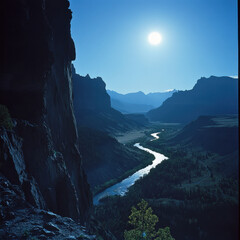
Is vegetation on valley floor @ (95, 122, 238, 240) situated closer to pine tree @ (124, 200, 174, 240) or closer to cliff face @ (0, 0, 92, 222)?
pine tree @ (124, 200, 174, 240)

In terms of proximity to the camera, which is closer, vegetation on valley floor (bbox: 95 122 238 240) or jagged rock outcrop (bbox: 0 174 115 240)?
jagged rock outcrop (bbox: 0 174 115 240)

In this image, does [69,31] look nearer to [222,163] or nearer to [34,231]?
[34,231]

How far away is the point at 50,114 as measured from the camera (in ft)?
103

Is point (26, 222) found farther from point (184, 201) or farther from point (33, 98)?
point (184, 201)

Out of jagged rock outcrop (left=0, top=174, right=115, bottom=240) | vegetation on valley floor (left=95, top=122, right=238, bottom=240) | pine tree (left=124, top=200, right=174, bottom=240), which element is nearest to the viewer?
jagged rock outcrop (left=0, top=174, right=115, bottom=240)

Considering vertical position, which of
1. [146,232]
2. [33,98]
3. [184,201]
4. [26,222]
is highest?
[33,98]

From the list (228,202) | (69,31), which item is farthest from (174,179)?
(69,31)

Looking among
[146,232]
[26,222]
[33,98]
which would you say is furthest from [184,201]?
[26,222]

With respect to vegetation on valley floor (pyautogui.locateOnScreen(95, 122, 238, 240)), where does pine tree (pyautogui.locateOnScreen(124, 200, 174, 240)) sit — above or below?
above

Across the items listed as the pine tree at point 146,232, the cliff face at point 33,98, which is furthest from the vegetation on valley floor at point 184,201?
the cliff face at point 33,98

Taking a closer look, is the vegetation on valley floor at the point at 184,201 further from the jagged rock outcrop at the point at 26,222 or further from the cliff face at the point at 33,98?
the cliff face at the point at 33,98

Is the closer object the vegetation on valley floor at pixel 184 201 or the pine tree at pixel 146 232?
the pine tree at pixel 146 232

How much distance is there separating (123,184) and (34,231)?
232 feet

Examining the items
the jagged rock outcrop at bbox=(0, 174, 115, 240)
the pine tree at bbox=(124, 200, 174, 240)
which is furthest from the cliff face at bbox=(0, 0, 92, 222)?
the pine tree at bbox=(124, 200, 174, 240)
